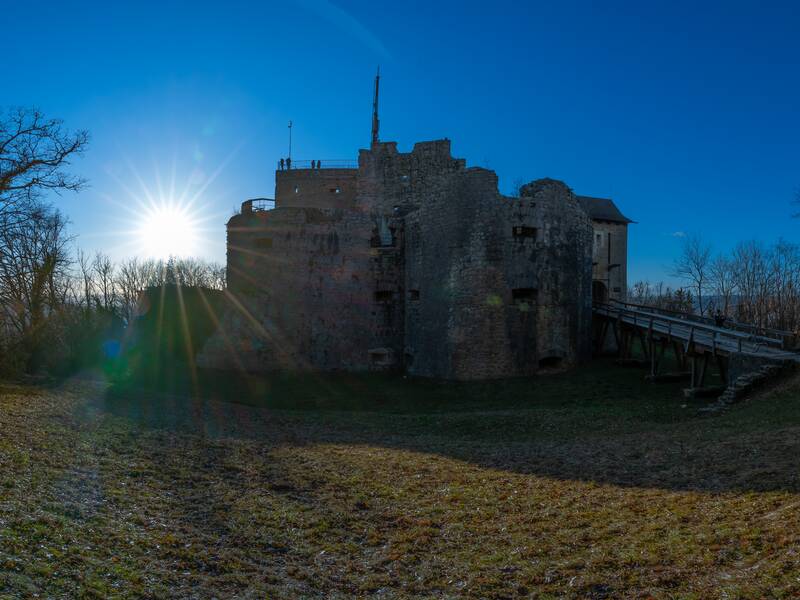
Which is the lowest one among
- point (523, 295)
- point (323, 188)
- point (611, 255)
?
point (523, 295)

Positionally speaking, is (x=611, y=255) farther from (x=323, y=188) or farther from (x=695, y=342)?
(x=695, y=342)

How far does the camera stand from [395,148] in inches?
1140

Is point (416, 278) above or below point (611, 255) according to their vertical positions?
below

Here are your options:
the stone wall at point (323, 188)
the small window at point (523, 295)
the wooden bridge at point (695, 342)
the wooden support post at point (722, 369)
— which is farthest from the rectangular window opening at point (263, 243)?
the wooden support post at point (722, 369)

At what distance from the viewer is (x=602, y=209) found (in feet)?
120

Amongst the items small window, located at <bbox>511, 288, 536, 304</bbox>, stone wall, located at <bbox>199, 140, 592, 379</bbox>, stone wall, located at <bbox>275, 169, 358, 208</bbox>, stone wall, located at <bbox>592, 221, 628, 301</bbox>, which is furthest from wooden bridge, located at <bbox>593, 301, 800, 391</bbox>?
stone wall, located at <bbox>275, 169, 358, 208</bbox>

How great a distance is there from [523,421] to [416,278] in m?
9.29

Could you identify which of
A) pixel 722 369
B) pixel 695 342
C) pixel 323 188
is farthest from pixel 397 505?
pixel 323 188

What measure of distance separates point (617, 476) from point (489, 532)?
300cm

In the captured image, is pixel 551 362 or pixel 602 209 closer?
pixel 551 362

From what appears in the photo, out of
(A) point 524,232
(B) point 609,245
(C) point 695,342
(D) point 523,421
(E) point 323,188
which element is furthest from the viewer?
(B) point 609,245

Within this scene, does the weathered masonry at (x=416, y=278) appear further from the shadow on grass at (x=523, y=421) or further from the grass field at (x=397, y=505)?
the grass field at (x=397, y=505)

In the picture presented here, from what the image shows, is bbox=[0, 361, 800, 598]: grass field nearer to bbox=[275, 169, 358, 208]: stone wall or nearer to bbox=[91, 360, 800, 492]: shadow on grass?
bbox=[91, 360, 800, 492]: shadow on grass

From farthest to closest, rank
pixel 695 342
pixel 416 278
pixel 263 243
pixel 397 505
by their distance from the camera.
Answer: pixel 263 243 → pixel 416 278 → pixel 695 342 → pixel 397 505
